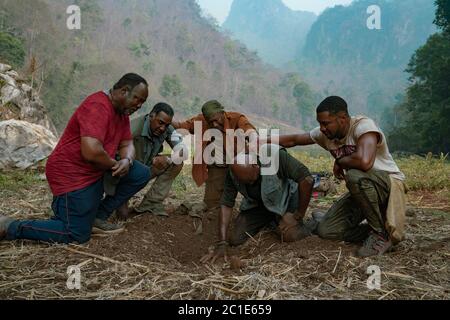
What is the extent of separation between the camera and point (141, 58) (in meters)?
58.4

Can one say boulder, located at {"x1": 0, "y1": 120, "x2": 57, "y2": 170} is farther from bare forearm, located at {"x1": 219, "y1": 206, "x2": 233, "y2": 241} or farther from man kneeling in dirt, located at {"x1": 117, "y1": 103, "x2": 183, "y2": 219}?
bare forearm, located at {"x1": 219, "y1": 206, "x2": 233, "y2": 241}

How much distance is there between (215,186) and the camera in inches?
175

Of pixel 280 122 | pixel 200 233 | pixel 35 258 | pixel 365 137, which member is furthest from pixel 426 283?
pixel 280 122

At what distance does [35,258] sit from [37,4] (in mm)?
44924

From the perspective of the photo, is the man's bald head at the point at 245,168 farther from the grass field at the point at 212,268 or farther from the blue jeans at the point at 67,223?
the blue jeans at the point at 67,223

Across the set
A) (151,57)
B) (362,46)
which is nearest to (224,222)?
(151,57)

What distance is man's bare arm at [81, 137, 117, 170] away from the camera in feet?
8.89

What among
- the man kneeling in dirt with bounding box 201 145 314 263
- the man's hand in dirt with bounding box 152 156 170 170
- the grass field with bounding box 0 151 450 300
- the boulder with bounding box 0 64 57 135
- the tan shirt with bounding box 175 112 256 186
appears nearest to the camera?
the grass field with bounding box 0 151 450 300

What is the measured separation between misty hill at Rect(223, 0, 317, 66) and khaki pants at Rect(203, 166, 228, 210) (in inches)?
5344

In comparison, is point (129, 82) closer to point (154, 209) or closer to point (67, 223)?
point (67, 223)

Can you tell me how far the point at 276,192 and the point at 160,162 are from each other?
1.30 m

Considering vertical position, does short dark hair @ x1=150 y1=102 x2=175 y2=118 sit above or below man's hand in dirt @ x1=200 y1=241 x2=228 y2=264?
above

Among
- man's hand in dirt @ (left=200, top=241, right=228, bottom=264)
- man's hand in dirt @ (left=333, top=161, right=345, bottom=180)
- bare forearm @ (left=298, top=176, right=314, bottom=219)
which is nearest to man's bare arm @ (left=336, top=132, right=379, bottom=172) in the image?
man's hand in dirt @ (left=333, top=161, right=345, bottom=180)
